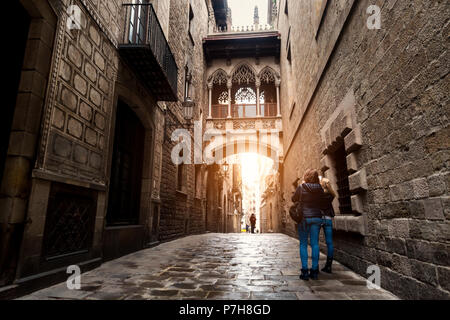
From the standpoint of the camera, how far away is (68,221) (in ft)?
12.0

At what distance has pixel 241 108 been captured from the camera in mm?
16531

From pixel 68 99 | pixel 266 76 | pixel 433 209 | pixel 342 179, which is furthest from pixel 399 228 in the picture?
pixel 266 76

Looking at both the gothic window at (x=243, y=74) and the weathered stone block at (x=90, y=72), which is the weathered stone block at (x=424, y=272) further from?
the gothic window at (x=243, y=74)

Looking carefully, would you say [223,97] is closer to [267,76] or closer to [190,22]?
[267,76]

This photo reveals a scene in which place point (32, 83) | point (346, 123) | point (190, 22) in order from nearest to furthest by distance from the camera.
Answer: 1. point (32, 83)
2. point (346, 123)
3. point (190, 22)

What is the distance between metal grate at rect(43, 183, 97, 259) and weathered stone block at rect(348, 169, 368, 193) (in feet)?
12.6

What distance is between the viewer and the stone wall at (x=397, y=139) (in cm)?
205

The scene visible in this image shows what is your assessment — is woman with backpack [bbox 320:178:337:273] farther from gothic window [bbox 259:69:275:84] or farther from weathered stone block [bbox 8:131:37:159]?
gothic window [bbox 259:69:275:84]

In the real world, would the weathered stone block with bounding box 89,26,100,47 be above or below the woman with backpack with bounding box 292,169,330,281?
above

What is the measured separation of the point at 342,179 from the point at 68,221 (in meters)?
4.33

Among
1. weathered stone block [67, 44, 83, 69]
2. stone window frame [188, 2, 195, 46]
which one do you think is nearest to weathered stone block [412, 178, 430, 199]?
weathered stone block [67, 44, 83, 69]

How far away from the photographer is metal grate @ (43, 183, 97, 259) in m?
3.29

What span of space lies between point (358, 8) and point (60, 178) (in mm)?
4403
